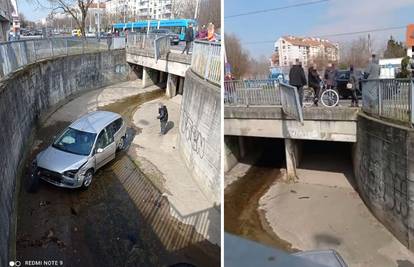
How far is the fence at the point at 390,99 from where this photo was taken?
8.05m

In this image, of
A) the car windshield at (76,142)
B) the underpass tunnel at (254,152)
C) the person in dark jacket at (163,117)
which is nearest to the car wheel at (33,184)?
the car windshield at (76,142)

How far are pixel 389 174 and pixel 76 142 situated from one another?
7493mm

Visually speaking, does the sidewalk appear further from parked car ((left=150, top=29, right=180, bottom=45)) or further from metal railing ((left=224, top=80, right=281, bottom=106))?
parked car ((left=150, top=29, right=180, bottom=45))

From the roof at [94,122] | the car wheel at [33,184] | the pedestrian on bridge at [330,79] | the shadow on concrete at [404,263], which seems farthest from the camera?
the pedestrian on bridge at [330,79]

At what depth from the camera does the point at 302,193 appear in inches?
452

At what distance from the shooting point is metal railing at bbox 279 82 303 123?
10.7 metres

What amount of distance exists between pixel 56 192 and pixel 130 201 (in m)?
1.72

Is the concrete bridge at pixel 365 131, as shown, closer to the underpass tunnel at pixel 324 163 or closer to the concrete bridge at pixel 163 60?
the underpass tunnel at pixel 324 163

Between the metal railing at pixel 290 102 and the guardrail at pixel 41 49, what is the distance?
7654 millimetres

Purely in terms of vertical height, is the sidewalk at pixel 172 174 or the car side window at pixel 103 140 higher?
the car side window at pixel 103 140

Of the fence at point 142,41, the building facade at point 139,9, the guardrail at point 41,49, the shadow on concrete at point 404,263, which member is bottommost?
the shadow on concrete at point 404,263

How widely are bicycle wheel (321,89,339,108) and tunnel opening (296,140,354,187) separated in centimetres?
246

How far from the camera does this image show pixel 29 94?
12062 millimetres

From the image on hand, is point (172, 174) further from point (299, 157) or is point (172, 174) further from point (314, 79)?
point (299, 157)
